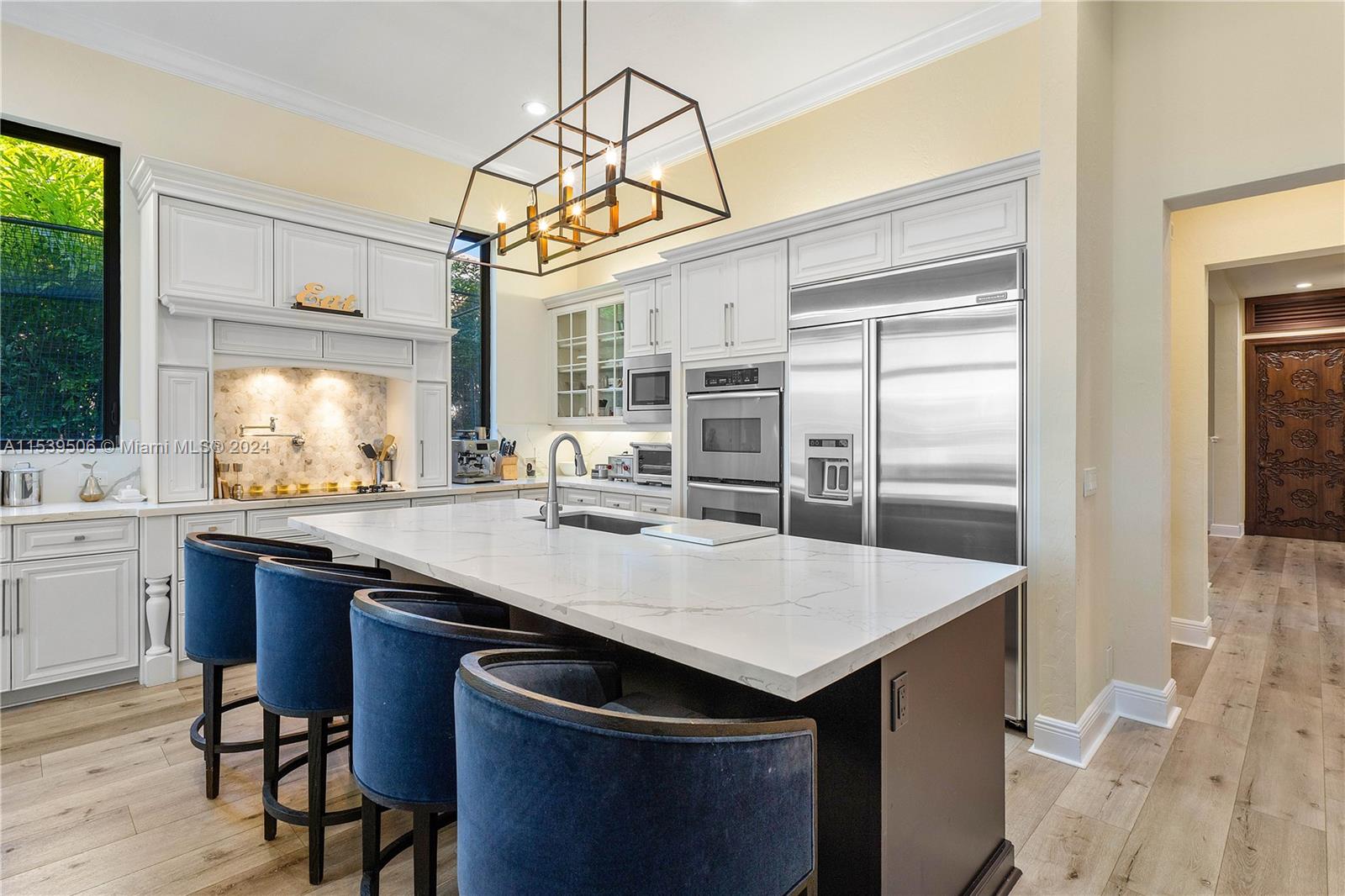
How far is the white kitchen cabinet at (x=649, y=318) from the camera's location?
4.69 m

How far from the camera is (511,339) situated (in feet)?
18.8

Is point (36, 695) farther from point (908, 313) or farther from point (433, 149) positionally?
point (908, 313)

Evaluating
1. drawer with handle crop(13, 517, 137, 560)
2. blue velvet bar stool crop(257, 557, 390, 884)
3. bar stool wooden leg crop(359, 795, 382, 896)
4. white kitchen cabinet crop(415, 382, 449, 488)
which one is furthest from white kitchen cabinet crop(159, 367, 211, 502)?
bar stool wooden leg crop(359, 795, 382, 896)

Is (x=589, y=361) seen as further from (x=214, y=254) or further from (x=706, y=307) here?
(x=214, y=254)

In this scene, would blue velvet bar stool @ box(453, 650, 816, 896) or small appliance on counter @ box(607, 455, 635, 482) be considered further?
small appliance on counter @ box(607, 455, 635, 482)

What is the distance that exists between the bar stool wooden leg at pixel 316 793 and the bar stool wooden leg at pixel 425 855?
0.54 meters

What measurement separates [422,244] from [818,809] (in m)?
4.35

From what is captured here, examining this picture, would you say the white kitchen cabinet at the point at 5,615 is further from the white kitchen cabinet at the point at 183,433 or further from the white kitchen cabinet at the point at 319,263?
the white kitchen cabinet at the point at 319,263

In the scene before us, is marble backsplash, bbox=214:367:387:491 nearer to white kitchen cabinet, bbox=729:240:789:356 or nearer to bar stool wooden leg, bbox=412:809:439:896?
white kitchen cabinet, bbox=729:240:789:356

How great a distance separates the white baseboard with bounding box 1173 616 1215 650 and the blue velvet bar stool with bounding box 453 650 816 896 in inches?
161

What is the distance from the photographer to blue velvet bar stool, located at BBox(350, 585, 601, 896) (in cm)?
142

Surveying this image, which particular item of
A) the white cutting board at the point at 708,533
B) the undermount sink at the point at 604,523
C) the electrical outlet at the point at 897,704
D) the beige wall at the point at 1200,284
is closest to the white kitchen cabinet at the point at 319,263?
the undermount sink at the point at 604,523

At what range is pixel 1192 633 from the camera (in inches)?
155

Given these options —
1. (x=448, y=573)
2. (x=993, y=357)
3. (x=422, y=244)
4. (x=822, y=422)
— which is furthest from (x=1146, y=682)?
(x=422, y=244)
